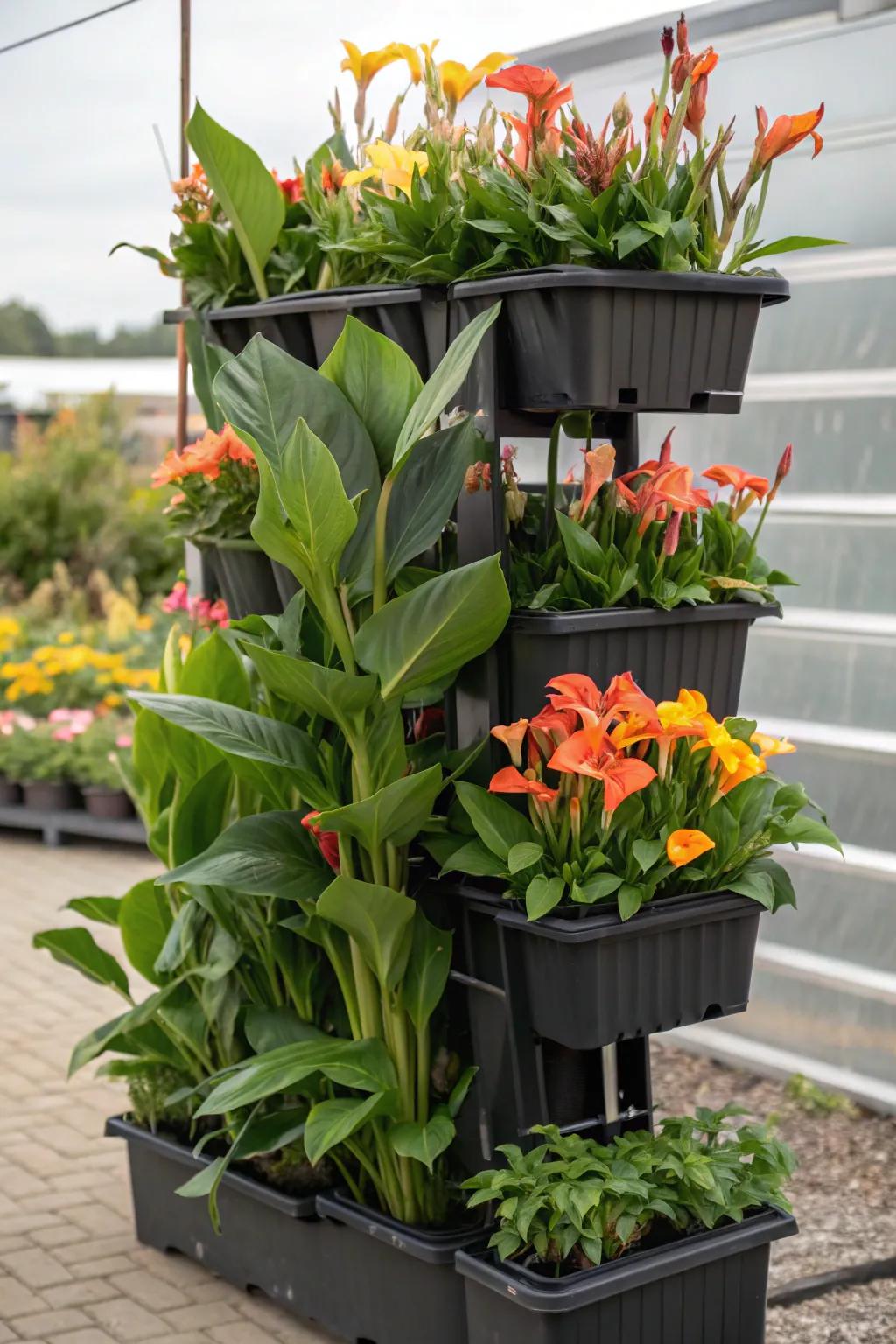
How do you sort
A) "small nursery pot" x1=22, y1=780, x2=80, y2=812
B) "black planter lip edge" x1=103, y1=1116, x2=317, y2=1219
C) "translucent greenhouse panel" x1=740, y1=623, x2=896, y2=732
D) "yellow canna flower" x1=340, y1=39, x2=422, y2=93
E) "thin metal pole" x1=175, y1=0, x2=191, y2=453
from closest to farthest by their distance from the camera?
1. "yellow canna flower" x1=340, y1=39, x2=422, y2=93
2. "black planter lip edge" x1=103, y1=1116, x2=317, y2=1219
3. "thin metal pole" x1=175, y1=0, x2=191, y2=453
4. "translucent greenhouse panel" x1=740, y1=623, x2=896, y2=732
5. "small nursery pot" x1=22, y1=780, x2=80, y2=812

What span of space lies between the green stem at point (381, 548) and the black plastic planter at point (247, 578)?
0.49 metres

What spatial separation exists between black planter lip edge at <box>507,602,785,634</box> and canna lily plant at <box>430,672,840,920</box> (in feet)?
0.28

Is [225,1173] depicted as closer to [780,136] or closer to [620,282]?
[620,282]

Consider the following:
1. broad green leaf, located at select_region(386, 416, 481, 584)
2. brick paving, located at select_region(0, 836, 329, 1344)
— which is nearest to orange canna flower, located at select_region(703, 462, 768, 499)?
broad green leaf, located at select_region(386, 416, 481, 584)

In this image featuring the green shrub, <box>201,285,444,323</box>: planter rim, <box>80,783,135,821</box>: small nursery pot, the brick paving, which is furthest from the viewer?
the green shrub

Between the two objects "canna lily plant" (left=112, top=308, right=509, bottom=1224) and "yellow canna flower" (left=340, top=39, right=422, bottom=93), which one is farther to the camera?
"yellow canna flower" (left=340, top=39, right=422, bottom=93)

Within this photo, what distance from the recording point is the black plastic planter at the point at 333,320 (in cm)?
242

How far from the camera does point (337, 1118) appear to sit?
2342mm

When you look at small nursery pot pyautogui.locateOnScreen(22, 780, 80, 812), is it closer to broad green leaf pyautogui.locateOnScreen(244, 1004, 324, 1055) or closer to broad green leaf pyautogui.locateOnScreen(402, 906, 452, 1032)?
broad green leaf pyautogui.locateOnScreen(244, 1004, 324, 1055)

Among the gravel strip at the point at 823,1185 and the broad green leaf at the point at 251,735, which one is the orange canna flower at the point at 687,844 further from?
the gravel strip at the point at 823,1185

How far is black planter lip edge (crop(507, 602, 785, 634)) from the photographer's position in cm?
221

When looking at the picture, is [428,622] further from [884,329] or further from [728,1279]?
[884,329]

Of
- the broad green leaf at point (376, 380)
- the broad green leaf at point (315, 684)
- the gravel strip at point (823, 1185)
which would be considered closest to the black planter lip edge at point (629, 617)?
the broad green leaf at point (315, 684)

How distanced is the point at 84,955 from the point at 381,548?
3.99ft
